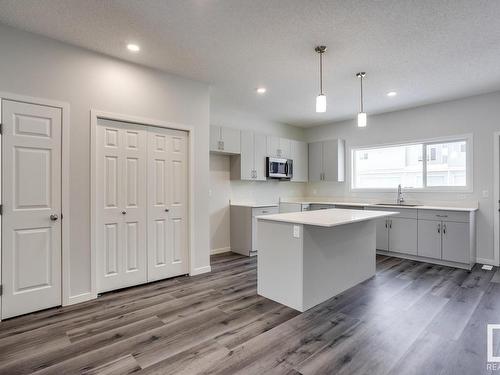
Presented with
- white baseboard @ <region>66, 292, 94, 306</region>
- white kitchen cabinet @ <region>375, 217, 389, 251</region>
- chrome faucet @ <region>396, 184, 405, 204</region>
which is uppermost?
chrome faucet @ <region>396, 184, 405, 204</region>

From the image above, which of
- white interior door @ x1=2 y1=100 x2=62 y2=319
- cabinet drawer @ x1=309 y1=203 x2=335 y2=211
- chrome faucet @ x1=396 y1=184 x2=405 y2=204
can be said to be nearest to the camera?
white interior door @ x1=2 y1=100 x2=62 y2=319

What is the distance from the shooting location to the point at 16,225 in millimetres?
Answer: 2633

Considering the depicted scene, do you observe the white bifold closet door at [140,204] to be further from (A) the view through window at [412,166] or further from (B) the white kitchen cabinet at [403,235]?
(A) the view through window at [412,166]

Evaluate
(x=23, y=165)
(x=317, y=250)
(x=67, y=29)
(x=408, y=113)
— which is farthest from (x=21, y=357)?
(x=408, y=113)

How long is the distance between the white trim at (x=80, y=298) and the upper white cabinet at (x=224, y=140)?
2748 mm

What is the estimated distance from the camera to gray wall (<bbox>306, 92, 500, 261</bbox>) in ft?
14.3

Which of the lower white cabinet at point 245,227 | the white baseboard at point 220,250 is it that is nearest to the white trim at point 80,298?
the white baseboard at point 220,250

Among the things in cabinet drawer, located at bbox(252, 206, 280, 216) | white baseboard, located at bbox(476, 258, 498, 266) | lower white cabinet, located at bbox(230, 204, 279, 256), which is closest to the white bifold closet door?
lower white cabinet, located at bbox(230, 204, 279, 256)

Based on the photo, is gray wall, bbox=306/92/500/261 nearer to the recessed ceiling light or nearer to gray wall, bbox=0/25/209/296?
gray wall, bbox=0/25/209/296

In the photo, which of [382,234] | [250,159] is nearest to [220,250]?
[250,159]

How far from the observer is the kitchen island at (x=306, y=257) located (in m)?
2.76

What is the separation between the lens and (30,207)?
2.71 m

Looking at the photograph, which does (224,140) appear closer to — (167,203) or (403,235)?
(167,203)

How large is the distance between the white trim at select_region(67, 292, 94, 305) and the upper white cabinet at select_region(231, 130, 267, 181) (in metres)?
3.02
